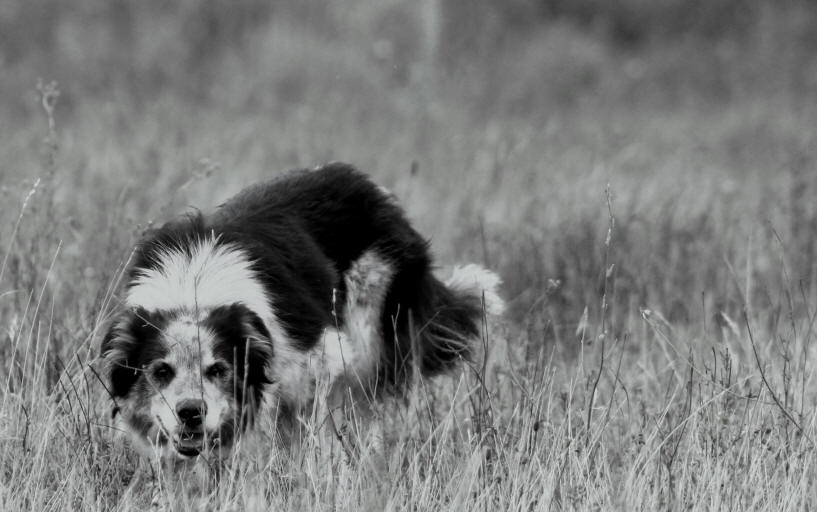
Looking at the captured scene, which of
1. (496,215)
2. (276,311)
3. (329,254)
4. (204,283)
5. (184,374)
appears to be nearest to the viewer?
(184,374)

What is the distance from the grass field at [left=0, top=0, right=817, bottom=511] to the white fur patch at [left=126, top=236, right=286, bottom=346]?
0.96 feet

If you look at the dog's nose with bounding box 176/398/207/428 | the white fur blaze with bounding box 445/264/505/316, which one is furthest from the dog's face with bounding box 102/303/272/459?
the white fur blaze with bounding box 445/264/505/316

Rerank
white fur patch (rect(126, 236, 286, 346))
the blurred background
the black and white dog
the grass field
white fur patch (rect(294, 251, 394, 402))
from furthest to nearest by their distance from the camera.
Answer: the blurred background
white fur patch (rect(294, 251, 394, 402))
white fur patch (rect(126, 236, 286, 346))
the black and white dog
the grass field

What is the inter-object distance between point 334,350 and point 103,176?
4.33 metres

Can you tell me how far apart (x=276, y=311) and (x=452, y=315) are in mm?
977

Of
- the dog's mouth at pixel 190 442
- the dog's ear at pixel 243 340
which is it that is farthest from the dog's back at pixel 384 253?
the dog's mouth at pixel 190 442

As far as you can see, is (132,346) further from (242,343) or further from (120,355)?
(242,343)

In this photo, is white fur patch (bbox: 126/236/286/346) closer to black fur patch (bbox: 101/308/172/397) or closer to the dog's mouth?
black fur patch (bbox: 101/308/172/397)

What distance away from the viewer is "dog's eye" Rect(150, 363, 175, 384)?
156 inches

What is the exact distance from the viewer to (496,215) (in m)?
8.00

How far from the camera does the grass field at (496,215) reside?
3.77 meters

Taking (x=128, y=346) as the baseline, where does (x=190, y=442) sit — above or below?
below

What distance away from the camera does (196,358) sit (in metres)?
3.96

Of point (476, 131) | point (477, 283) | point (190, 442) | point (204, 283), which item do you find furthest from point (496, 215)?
point (190, 442)
